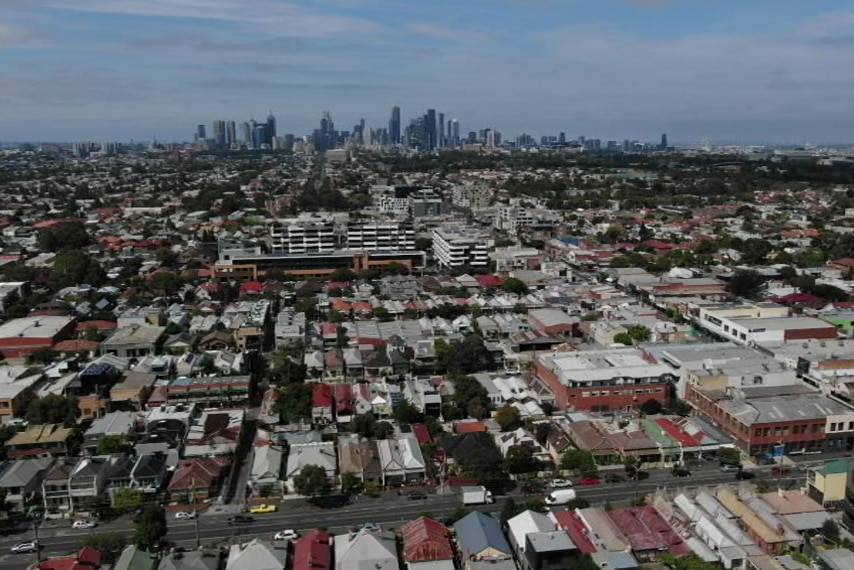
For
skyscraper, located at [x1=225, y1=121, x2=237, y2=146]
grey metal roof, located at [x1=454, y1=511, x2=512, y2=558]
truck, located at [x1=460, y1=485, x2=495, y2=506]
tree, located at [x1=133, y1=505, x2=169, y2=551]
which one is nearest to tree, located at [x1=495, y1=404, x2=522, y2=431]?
truck, located at [x1=460, y1=485, x2=495, y2=506]

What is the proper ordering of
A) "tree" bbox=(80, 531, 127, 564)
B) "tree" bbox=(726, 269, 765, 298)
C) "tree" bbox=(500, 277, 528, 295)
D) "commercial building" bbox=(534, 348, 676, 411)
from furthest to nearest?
"tree" bbox=(500, 277, 528, 295) → "tree" bbox=(726, 269, 765, 298) → "commercial building" bbox=(534, 348, 676, 411) → "tree" bbox=(80, 531, 127, 564)

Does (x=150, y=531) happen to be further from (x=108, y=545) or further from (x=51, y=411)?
(x=51, y=411)

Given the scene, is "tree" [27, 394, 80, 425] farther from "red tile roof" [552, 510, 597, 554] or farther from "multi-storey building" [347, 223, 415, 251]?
"multi-storey building" [347, 223, 415, 251]

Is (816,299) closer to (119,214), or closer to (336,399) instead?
(336,399)

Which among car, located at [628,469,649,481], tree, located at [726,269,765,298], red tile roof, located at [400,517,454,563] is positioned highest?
tree, located at [726,269,765,298]

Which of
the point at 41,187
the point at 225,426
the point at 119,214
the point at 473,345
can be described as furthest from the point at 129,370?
the point at 41,187

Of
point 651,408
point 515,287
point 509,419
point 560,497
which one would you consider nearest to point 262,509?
point 560,497
